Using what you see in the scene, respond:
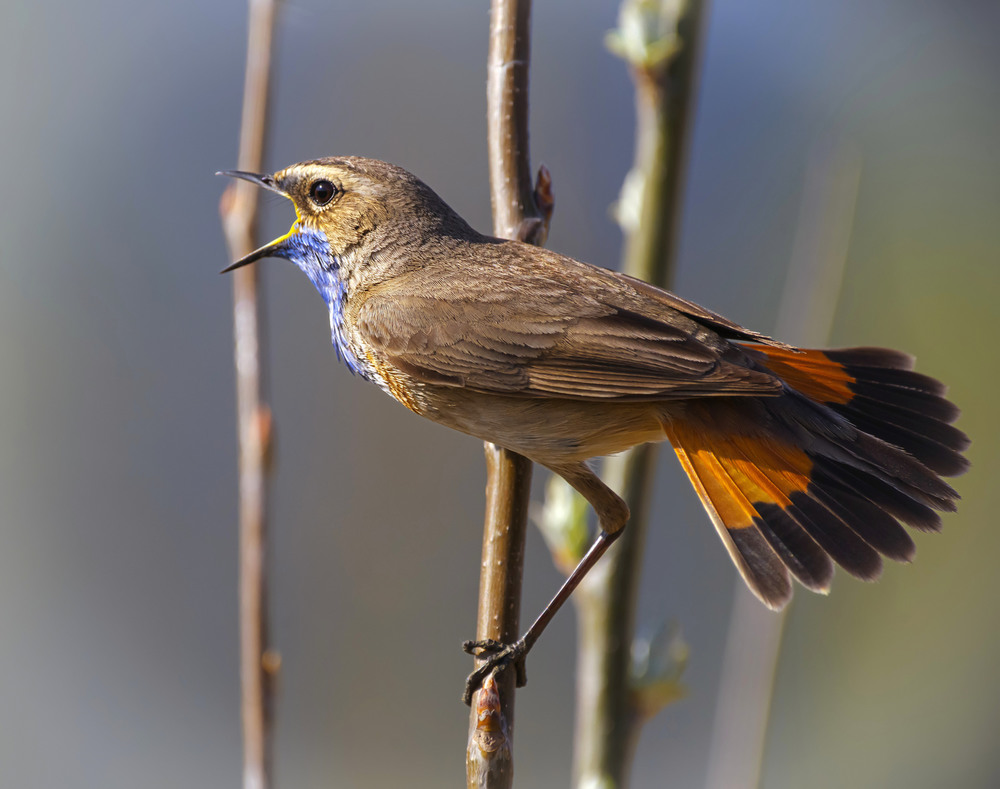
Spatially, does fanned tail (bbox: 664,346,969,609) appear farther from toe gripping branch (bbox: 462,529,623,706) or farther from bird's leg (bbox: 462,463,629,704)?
toe gripping branch (bbox: 462,529,623,706)

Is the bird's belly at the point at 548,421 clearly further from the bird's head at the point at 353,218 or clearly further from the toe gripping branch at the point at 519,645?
the bird's head at the point at 353,218

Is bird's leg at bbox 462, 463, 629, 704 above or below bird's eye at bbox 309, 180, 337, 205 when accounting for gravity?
below

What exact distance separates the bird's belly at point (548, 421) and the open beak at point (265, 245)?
650 millimetres

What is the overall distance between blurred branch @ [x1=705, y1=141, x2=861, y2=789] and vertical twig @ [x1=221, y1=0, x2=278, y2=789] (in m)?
1.29

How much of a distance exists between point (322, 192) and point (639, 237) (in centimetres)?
110

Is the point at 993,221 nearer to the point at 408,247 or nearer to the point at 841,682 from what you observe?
the point at 841,682

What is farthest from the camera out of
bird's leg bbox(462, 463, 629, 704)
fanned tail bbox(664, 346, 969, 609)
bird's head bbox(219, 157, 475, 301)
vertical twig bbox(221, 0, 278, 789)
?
bird's head bbox(219, 157, 475, 301)

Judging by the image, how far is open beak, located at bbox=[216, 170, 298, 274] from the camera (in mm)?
2461

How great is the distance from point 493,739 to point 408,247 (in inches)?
67.1

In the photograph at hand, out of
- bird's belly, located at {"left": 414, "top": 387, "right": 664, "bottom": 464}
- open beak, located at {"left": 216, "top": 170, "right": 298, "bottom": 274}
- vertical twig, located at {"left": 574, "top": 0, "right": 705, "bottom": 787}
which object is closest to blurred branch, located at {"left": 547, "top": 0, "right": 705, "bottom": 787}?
vertical twig, located at {"left": 574, "top": 0, "right": 705, "bottom": 787}

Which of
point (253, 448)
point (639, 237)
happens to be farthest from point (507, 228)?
point (253, 448)

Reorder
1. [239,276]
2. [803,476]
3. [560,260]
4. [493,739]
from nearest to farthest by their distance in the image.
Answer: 1. [493,739]
2. [239,276]
3. [803,476]
4. [560,260]

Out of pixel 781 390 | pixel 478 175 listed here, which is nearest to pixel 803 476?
pixel 781 390

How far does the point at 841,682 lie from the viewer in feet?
20.0
